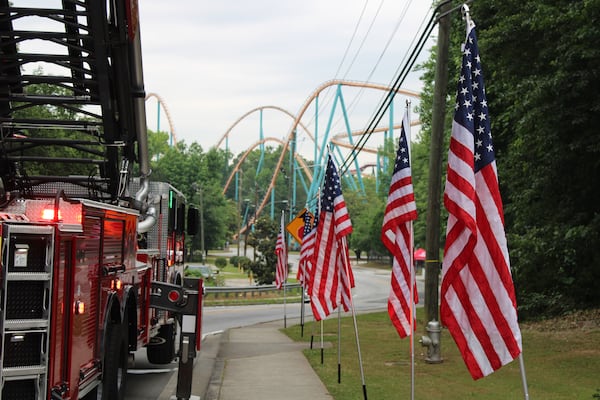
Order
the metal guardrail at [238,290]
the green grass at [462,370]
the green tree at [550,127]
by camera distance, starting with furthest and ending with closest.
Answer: the metal guardrail at [238,290] → the green tree at [550,127] → the green grass at [462,370]

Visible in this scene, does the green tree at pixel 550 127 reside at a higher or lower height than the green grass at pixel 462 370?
higher

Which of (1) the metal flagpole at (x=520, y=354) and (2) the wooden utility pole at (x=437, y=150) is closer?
(1) the metal flagpole at (x=520, y=354)

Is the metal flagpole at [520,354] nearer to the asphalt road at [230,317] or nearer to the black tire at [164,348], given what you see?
the asphalt road at [230,317]

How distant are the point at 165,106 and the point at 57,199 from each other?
12676cm

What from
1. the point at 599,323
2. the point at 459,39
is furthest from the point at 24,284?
the point at 459,39

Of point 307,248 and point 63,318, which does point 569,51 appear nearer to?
point 307,248

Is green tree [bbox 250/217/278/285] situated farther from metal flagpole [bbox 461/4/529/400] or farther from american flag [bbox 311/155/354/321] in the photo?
metal flagpole [bbox 461/4/529/400]

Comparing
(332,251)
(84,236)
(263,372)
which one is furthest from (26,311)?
(263,372)

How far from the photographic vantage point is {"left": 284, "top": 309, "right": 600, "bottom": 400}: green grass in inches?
538

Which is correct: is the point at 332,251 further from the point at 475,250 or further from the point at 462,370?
the point at 475,250

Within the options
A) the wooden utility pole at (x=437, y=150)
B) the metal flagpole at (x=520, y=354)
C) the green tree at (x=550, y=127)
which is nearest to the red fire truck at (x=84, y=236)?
the metal flagpole at (x=520, y=354)

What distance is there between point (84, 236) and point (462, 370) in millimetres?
10259

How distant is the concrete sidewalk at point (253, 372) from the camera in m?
13.2

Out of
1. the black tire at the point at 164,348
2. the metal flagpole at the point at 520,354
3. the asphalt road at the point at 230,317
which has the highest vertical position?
the metal flagpole at the point at 520,354
